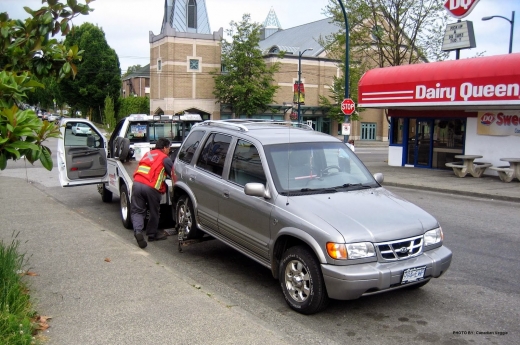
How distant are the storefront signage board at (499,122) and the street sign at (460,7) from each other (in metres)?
4.72

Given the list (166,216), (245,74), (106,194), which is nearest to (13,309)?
(166,216)

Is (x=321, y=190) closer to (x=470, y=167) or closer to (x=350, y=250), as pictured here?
(x=350, y=250)

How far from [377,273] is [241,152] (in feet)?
8.05

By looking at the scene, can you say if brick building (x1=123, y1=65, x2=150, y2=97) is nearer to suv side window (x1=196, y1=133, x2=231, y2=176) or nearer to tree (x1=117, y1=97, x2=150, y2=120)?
tree (x1=117, y1=97, x2=150, y2=120)

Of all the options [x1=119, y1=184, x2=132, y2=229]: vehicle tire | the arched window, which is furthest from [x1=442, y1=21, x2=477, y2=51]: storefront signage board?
the arched window

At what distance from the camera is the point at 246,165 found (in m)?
6.20

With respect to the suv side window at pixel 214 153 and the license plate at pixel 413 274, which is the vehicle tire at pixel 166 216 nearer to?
the suv side window at pixel 214 153

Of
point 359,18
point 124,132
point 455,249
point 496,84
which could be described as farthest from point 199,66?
point 455,249

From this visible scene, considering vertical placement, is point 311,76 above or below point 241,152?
above

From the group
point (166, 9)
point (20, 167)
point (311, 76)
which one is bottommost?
point (20, 167)

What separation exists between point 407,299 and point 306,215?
5.26 feet

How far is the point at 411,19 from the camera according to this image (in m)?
27.9

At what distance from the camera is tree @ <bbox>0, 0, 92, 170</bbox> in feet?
12.1

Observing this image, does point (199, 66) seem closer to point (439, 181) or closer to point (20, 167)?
point (20, 167)
